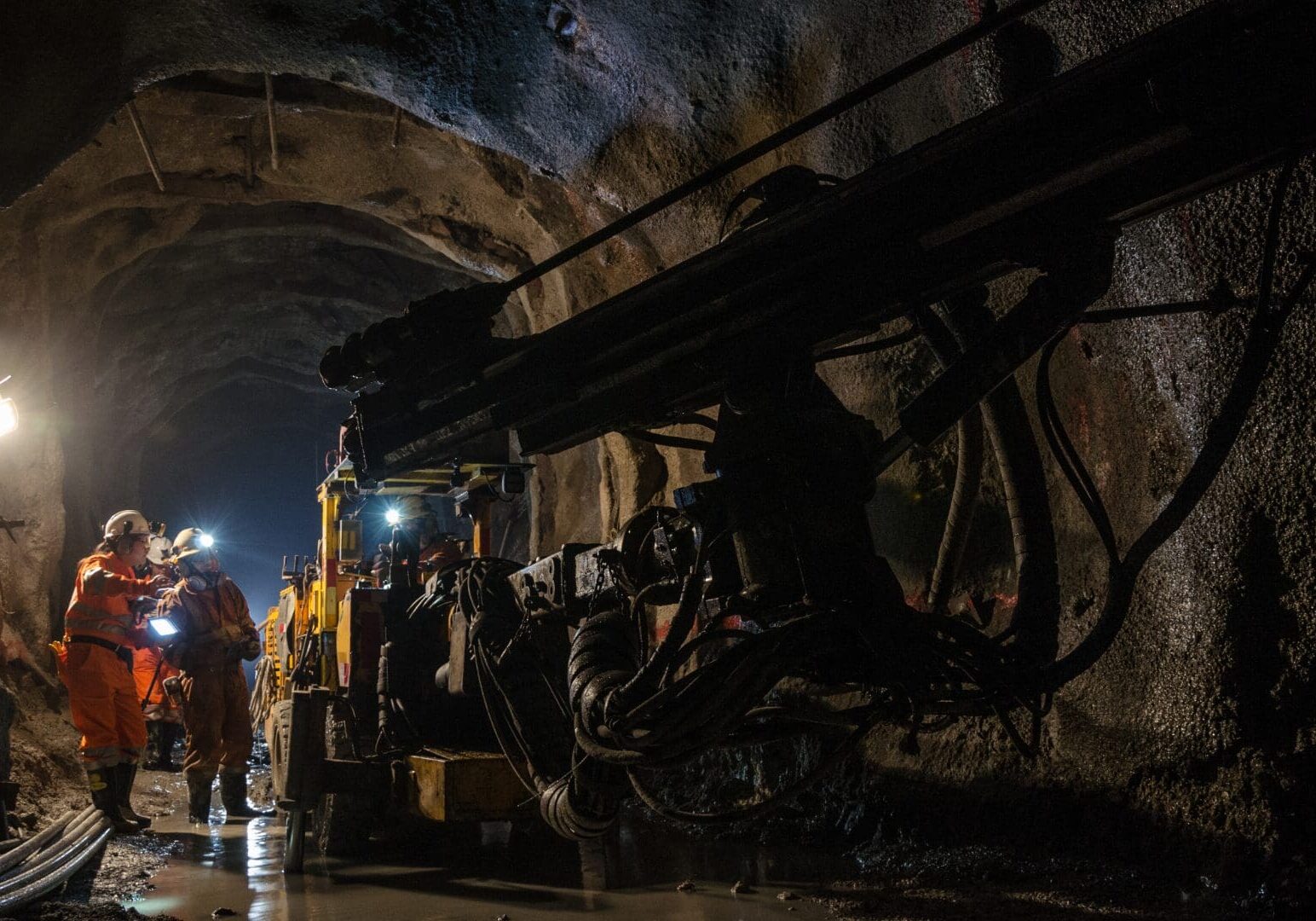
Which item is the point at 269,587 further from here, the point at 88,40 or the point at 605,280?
the point at 88,40

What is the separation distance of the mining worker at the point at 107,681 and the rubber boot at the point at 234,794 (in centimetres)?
88

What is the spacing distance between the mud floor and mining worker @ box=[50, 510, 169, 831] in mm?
653

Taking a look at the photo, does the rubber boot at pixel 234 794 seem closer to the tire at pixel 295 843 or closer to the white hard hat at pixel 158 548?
the tire at pixel 295 843

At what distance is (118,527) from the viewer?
25.2ft

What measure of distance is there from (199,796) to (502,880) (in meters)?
3.67

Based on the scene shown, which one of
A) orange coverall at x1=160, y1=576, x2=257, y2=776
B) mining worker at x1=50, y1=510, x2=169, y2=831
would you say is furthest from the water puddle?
orange coverall at x1=160, y1=576, x2=257, y2=776

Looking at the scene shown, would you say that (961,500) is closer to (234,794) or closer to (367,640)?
(367,640)

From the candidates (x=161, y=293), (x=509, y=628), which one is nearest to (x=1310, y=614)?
(x=509, y=628)

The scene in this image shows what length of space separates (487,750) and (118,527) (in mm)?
4491

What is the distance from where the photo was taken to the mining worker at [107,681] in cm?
636

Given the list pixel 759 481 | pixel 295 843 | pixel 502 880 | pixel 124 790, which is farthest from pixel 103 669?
pixel 759 481

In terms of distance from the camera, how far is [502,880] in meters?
4.63

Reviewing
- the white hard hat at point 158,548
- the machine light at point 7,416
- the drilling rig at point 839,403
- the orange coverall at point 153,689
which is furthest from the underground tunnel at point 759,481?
the white hard hat at point 158,548

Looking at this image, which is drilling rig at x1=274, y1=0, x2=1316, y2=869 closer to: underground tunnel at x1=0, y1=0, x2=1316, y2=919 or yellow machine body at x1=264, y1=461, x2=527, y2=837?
underground tunnel at x1=0, y1=0, x2=1316, y2=919
